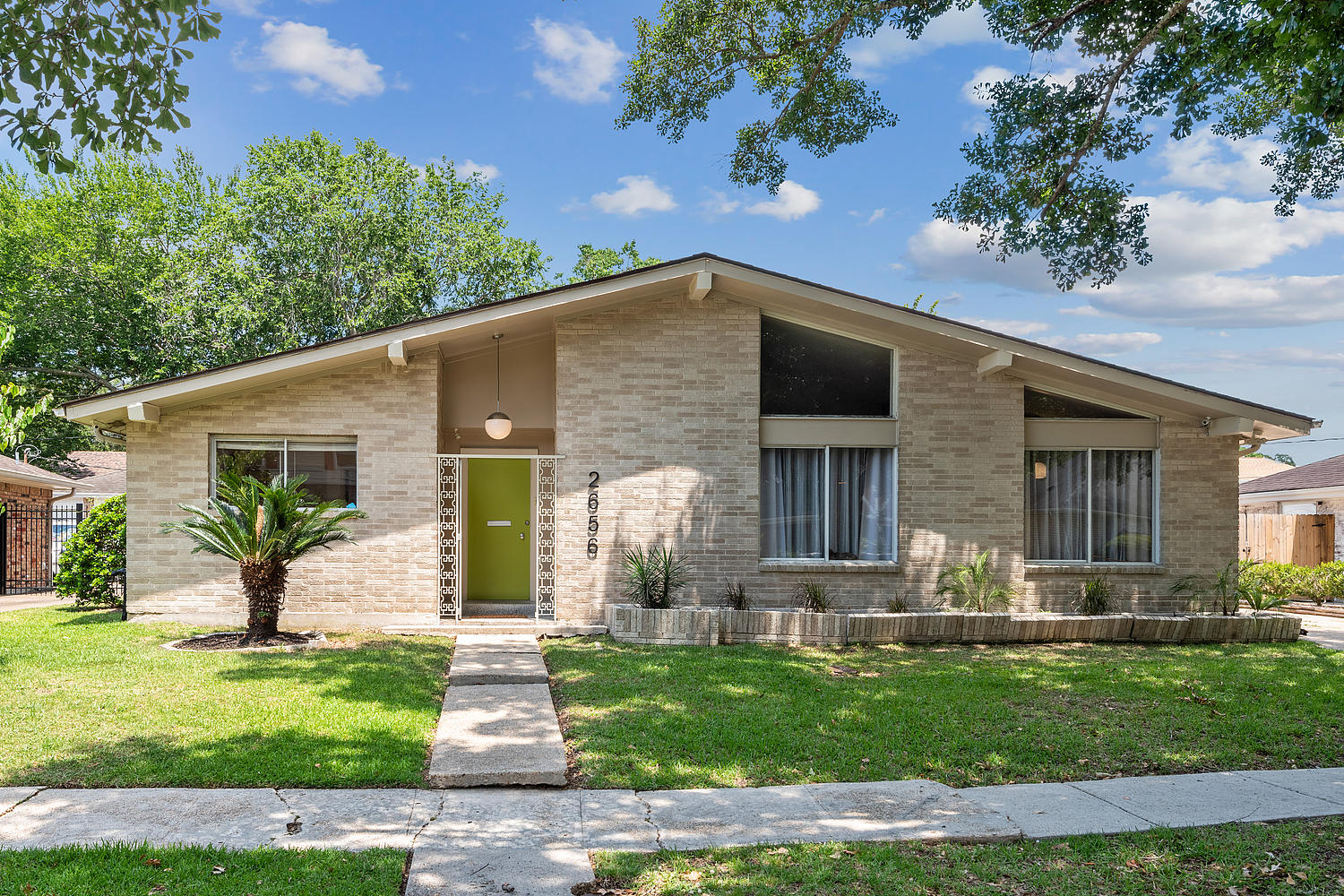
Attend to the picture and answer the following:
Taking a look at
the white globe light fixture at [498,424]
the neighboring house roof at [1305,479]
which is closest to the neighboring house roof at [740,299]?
the white globe light fixture at [498,424]

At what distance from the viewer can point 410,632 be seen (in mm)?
11375

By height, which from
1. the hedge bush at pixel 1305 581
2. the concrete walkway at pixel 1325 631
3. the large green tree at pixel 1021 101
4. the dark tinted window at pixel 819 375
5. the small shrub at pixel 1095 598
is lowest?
the concrete walkway at pixel 1325 631

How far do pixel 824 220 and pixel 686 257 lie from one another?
1548 centimetres

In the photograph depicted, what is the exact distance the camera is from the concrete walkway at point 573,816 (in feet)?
14.5

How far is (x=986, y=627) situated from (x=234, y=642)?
9473mm

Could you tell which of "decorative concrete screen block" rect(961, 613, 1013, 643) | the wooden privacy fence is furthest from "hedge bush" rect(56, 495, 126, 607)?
the wooden privacy fence

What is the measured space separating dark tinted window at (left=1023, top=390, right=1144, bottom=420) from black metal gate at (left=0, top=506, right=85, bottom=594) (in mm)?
19484

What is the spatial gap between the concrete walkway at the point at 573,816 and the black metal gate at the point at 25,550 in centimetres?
1702

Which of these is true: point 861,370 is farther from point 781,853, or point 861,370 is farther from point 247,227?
point 247,227

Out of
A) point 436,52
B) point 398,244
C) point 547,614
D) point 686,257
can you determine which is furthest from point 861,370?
point 398,244

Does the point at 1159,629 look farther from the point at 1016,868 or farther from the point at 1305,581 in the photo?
the point at 1016,868

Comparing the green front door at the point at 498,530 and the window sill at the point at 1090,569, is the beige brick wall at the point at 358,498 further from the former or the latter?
the window sill at the point at 1090,569

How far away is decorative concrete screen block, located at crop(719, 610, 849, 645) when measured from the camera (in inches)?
429

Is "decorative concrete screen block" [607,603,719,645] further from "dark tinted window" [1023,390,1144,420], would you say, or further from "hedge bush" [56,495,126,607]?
"hedge bush" [56,495,126,607]
